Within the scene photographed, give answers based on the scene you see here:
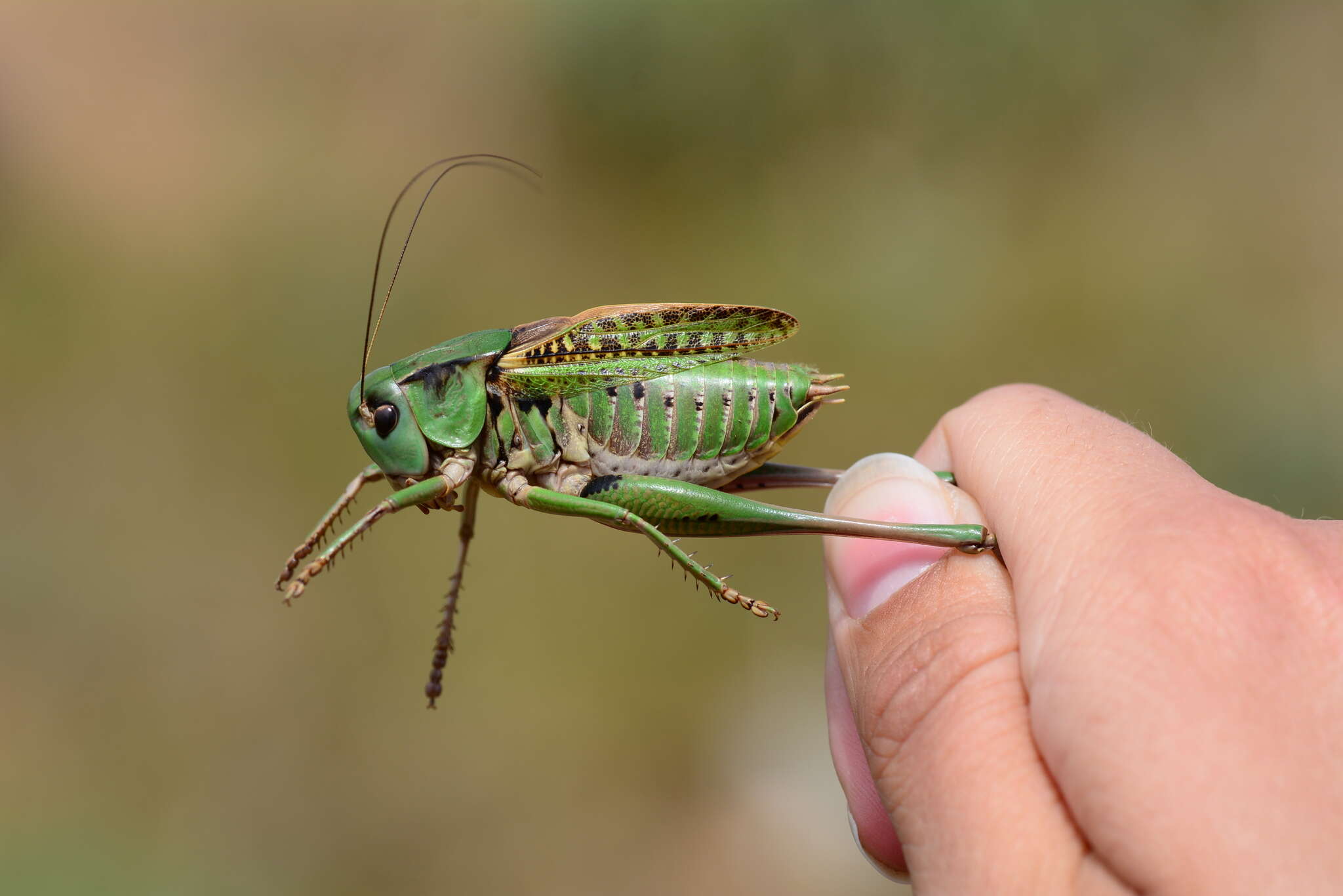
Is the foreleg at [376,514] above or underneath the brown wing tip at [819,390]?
underneath

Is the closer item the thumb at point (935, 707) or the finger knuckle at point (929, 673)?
the thumb at point (935, 707)

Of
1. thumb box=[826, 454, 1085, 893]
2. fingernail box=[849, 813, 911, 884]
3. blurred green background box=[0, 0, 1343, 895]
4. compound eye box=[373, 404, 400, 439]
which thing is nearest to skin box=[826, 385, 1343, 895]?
thumb box=[826, 454, 1085, 893]

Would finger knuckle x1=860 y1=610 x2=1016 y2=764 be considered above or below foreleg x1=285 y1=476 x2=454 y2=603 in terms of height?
below

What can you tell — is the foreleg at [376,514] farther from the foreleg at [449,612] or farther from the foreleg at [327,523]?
the foreleg at [449,612]

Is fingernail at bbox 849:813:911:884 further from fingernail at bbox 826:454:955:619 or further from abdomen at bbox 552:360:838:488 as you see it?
abdomen at bbox 552:360:838:488

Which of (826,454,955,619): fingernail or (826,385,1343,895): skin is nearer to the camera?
(826,385,1343,895): skin

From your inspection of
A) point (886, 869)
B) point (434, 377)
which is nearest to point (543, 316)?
point (434, 377)

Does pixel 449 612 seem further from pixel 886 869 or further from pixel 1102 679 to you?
pixel 1102 679

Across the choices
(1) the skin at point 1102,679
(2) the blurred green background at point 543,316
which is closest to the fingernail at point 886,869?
(1) the skin at point 1102,679
